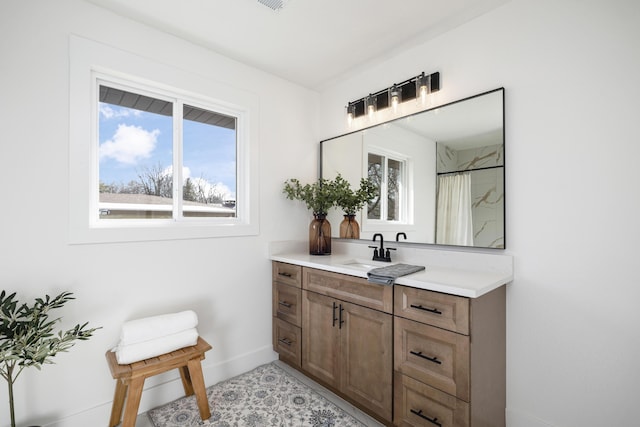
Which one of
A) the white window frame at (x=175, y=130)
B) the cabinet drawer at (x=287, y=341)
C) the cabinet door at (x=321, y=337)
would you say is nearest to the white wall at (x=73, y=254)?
the white window frame at (x=175, y=130)

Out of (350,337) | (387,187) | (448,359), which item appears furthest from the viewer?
(387,187)

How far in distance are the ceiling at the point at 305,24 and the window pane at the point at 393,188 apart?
0.87m

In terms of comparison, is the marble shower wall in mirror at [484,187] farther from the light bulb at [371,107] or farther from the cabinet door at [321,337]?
the cabinet door at [321,337]

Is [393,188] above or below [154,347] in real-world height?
above

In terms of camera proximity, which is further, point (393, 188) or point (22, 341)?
point (393, 188)

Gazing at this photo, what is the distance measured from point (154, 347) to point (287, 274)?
Result: 1046 mm

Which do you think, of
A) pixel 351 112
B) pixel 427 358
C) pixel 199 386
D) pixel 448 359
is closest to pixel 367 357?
pixel 427 358

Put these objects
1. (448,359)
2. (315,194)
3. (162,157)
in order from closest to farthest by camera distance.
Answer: (448,359) < (162,157) < (315,194)

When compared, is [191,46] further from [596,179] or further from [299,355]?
[596,179]

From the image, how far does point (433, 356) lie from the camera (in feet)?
5.01

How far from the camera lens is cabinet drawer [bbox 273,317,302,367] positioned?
92.9 inches

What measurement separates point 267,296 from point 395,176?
149 centimetres

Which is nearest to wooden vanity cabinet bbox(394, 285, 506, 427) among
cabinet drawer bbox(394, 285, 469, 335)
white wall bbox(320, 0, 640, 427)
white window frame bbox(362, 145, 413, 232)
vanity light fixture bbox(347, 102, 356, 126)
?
cabinet drawer bbox(394, 285, 469, 335)

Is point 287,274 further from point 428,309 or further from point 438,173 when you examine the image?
point 438,173
